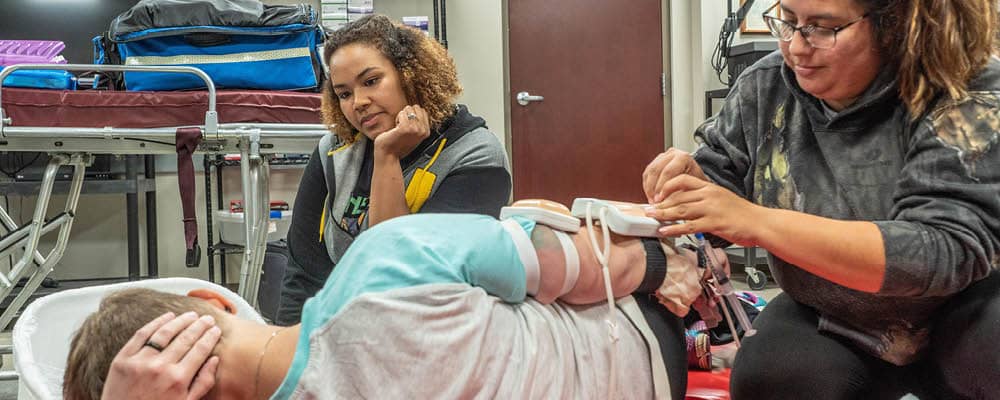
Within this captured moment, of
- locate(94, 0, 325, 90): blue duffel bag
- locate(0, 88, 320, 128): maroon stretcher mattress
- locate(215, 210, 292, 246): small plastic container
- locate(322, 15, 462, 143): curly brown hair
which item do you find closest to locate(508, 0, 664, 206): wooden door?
locate(215, 210, 292, 246): small plastic container

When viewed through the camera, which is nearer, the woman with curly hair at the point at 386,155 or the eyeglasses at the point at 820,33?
the eyeglasses at the point at 820,33

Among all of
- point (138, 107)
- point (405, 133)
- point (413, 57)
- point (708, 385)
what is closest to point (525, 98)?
point (138, 107)

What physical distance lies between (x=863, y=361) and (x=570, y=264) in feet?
1.71

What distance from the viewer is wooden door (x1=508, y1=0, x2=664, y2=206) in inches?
173

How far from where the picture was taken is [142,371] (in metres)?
0.82

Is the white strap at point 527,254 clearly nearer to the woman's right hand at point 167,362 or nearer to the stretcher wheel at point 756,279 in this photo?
the woman's right hand at point 167,362

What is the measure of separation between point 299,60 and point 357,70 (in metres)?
0.89

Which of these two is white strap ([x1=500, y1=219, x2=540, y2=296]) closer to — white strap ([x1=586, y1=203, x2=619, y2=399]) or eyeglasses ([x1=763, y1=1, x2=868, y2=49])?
white strap ([x1=586, y1=203, x2=619, y2=399])

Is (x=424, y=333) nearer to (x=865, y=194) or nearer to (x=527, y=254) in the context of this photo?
(x=527, y=254)

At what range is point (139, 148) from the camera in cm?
227

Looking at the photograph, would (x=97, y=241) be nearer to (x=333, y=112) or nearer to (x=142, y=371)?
(x=333, y=112)

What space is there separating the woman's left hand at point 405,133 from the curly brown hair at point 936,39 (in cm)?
96

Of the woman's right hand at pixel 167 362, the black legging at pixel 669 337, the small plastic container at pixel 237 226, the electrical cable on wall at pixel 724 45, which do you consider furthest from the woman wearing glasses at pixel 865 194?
the electrical cable on wall at pixel 724 45

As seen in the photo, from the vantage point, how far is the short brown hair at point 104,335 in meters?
0.87
